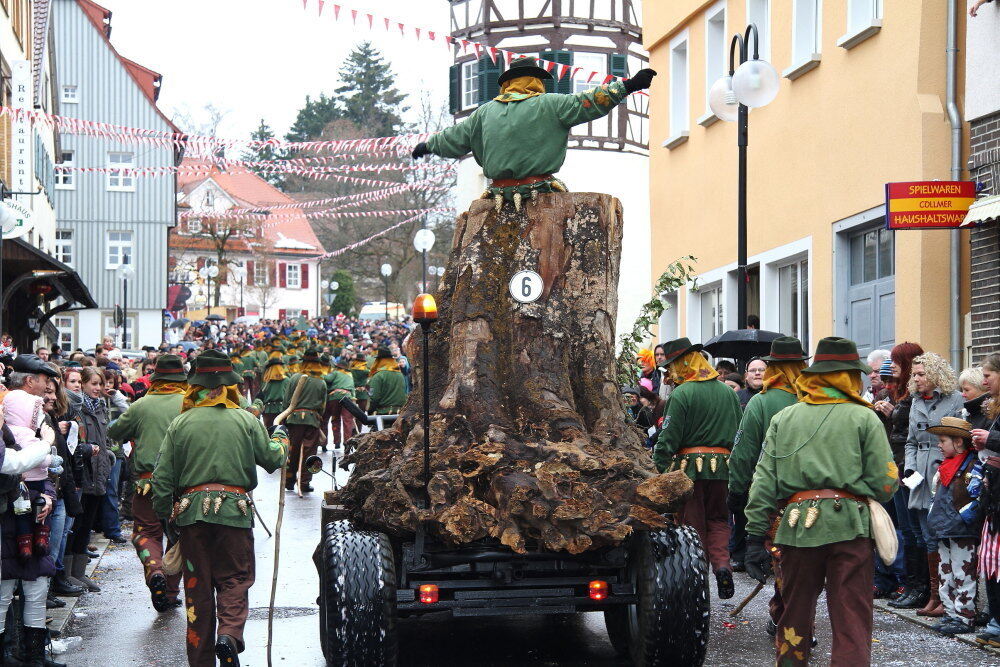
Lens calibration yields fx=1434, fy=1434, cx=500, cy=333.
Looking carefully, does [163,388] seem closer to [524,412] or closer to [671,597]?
[524,412]

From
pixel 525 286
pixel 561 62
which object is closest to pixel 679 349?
pixel 525 286

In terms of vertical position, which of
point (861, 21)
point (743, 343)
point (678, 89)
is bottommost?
point (743, 343)

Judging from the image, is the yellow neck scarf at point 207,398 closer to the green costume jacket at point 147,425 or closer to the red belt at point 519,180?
the red belt at point 519,180

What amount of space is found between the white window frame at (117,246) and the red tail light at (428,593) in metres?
46.2

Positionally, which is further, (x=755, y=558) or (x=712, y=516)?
(x=712, y=516)

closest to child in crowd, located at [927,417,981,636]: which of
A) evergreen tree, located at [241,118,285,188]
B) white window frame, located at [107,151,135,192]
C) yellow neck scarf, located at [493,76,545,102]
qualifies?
yellow neck scarf, located at [493,76,545,102]

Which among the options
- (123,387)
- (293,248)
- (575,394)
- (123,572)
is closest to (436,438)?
(575,394)

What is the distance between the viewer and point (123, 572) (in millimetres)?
12453

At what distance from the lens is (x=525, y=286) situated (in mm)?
8680

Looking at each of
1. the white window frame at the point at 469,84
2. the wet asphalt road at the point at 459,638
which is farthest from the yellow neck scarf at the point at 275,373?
the white window frame at the point at 469,84

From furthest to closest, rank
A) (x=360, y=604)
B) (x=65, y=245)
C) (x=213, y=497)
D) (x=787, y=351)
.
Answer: (x=65, y=245) → (x=787, y=351) → (x=213, y=497) → (x=360, y=604)

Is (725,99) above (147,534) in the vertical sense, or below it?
above

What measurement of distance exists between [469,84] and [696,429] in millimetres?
29144

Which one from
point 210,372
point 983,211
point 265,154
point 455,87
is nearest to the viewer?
point 210,372
